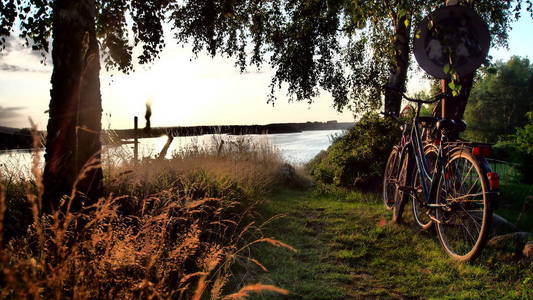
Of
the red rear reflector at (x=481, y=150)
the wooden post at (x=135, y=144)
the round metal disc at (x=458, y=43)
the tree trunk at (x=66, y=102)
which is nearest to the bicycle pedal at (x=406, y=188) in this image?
the red rear reflector at (x=481, y=150)

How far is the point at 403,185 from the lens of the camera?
6238mm

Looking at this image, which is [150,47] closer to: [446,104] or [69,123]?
[69,123]

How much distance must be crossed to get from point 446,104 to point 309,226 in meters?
2.95

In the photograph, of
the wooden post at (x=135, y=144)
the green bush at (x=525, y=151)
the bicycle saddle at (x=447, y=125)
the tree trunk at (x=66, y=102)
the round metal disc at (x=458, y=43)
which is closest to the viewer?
the bicycle saddle at (x=447, y=125)

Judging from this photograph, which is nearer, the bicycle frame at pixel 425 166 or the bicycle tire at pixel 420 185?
the bicycle frame at pixel 425 166

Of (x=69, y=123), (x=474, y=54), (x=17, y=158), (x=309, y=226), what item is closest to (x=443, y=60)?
(x=474, y=54)

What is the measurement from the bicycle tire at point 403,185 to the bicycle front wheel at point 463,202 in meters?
0.82

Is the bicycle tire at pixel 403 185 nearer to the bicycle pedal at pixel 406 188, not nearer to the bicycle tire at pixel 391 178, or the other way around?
the bicycle pedal at pixel 406 188

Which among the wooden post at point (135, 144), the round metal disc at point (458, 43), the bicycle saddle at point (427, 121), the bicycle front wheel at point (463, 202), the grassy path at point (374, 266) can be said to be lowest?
the grassy path at point (374, 266)

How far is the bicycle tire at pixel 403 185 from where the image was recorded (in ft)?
20.1

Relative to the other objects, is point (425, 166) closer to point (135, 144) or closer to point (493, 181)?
point (493, 181)

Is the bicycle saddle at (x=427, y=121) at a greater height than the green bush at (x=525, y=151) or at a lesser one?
→ greater

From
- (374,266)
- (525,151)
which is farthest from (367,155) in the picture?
(525,151)

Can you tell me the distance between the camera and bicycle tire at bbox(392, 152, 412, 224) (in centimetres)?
612
